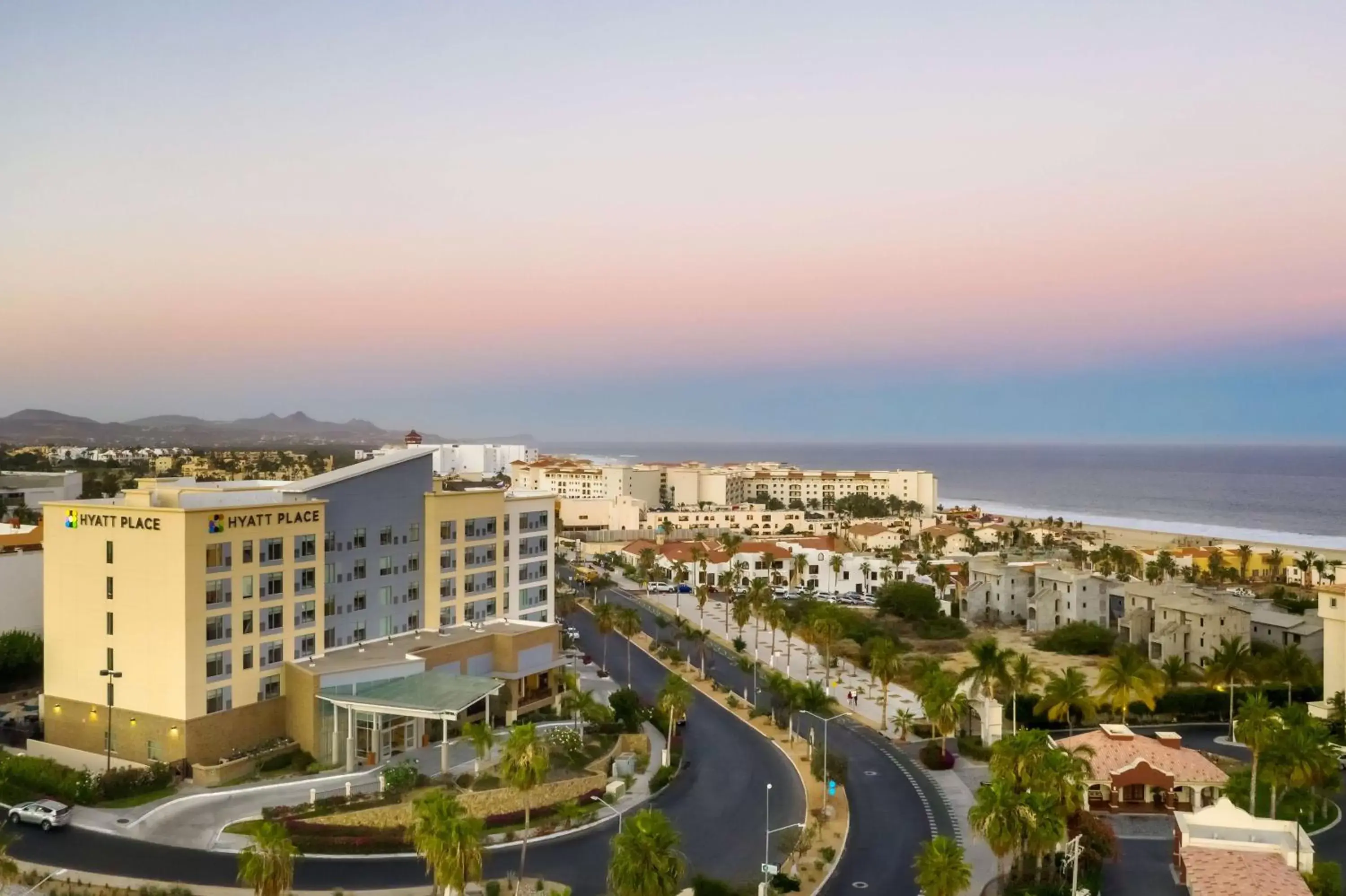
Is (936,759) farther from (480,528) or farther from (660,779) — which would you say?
(480,528)

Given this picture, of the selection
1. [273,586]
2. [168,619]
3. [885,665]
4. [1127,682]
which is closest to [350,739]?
[273,586]

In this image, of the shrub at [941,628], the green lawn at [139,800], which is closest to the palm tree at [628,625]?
the shrub at [941,628]

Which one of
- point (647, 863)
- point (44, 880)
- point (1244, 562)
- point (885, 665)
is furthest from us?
point (1244, 562)

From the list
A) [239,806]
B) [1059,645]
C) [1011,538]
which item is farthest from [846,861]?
[1011,538]

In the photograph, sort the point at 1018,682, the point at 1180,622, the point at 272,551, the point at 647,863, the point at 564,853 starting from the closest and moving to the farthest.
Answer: the point at 647,863 < the point at 564,853 < the point at 272,551 < the point at 1018,682 < the point at 1180,622

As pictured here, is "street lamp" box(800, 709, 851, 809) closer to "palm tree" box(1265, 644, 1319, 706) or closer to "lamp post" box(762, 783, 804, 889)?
"lamp post" box(762, 783, 804, 889)

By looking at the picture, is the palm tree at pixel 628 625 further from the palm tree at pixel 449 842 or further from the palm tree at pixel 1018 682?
the palm tree at pixel 449 842

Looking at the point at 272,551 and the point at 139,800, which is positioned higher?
the point at 272,551

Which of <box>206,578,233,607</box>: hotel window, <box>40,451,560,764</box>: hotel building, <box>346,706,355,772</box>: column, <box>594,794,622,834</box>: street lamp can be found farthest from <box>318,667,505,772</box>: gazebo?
<box>594,794,622,834</box>: street lamp
